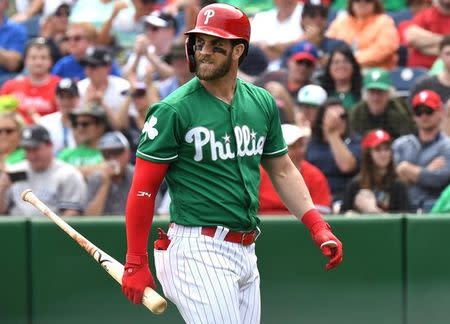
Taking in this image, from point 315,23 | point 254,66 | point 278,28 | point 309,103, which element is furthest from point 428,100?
point 278,28

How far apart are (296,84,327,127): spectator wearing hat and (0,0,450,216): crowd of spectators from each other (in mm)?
11

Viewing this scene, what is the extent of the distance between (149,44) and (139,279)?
5.29 meters

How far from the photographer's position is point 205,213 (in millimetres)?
4195

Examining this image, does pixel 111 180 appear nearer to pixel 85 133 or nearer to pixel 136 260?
pixel 85 133

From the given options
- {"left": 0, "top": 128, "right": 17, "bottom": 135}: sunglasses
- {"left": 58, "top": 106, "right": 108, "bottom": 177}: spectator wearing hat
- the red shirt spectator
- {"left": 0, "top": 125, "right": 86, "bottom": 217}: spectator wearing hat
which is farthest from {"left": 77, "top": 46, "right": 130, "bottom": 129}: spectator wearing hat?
{"left": 0, "top": 125, "right": 86, "bottom": 217}: spectator wearing hat

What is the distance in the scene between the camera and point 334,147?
7391 millimetres

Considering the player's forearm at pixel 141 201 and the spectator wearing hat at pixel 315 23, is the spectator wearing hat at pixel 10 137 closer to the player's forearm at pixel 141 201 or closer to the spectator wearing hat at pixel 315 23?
the spectator wearing hat at pixel 315 23

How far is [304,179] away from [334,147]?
0.62 metres

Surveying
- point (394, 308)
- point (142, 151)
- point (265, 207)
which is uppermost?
point (142, 151)

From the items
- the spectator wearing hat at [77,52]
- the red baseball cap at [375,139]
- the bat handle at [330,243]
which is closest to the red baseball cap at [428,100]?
the red baseball cap at [375,139]

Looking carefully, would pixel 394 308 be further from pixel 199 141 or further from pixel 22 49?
pixel 22 49

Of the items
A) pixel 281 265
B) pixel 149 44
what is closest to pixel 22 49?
pixel 149 44

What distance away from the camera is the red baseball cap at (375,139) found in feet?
23.5

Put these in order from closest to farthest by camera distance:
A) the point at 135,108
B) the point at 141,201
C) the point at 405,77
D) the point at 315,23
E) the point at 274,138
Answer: the point at 141,201 → the point at 274,138 → the point at 405,77 → the point at 135,108 → the point at 315,23
